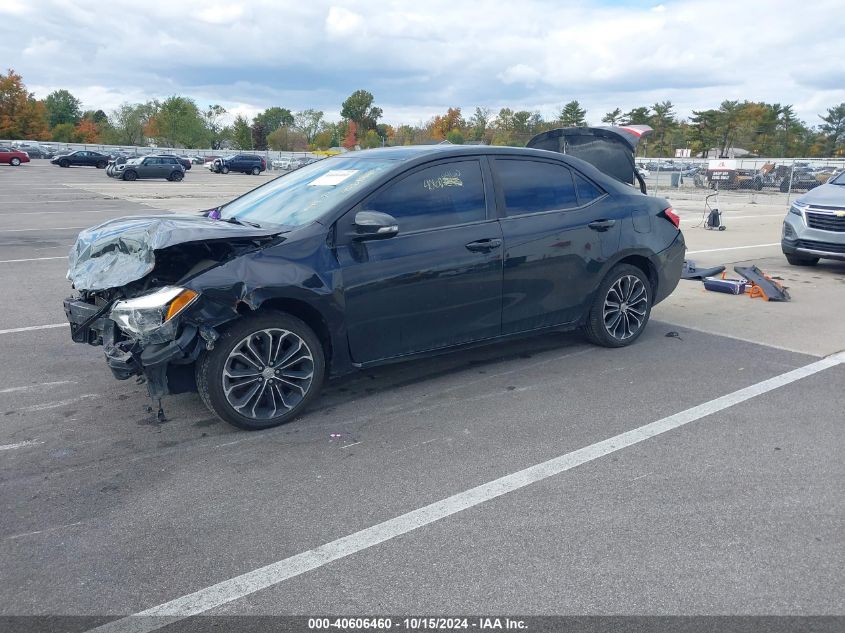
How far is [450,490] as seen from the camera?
367 cm

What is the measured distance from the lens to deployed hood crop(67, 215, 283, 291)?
13.6ft

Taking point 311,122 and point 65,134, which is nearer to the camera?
point 65,134

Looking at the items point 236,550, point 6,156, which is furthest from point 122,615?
point 6,156

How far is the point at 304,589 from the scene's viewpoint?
2852 millimetres

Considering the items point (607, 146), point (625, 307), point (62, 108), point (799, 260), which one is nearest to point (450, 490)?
point (625, 307)

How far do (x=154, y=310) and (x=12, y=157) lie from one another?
183 ft

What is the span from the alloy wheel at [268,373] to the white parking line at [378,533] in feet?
4.62

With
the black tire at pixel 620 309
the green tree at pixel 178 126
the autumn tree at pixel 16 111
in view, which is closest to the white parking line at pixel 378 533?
the black tire at pixel 620 309

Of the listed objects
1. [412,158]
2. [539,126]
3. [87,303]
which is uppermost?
[539,126]

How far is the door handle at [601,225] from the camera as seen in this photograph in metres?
5.82

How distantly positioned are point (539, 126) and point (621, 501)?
212ft

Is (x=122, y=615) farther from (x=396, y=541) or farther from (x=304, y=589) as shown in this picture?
(x=396, y=541)

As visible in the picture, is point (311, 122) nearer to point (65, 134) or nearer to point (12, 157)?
point (65, 134)

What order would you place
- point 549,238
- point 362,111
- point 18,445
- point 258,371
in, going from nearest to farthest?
point 18,445
point 258,371
point 549,238
point 362,111
